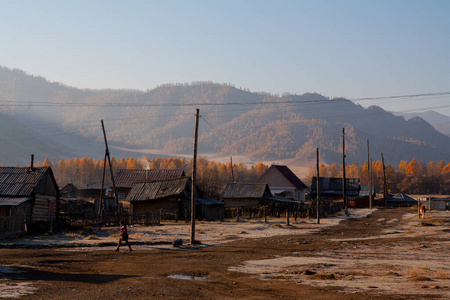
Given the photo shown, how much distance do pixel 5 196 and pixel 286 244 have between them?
2174 cm

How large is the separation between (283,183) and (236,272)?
278 feet

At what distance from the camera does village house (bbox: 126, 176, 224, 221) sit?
56.2 meters

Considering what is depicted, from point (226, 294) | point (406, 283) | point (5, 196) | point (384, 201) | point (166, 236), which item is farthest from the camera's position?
point (384, 201)

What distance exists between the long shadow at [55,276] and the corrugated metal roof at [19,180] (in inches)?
A: 880

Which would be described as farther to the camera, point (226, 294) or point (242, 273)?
point (242, 273)

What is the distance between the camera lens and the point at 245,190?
234ft

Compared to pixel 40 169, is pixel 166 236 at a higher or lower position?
lower

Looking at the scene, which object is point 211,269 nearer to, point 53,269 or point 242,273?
point 242,273

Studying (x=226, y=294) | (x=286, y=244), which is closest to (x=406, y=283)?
(x=226, y=294)

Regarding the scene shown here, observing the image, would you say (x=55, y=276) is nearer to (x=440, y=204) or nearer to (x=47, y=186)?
(x=47, y=186)

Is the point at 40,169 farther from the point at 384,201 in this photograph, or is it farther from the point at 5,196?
the point at 384,201

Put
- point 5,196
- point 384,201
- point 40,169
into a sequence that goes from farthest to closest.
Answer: point 384,201 → point 40,169 → point 5,196

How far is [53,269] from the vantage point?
64.0ft

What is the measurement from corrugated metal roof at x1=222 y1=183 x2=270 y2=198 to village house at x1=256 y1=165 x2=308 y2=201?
30874 millimetres
